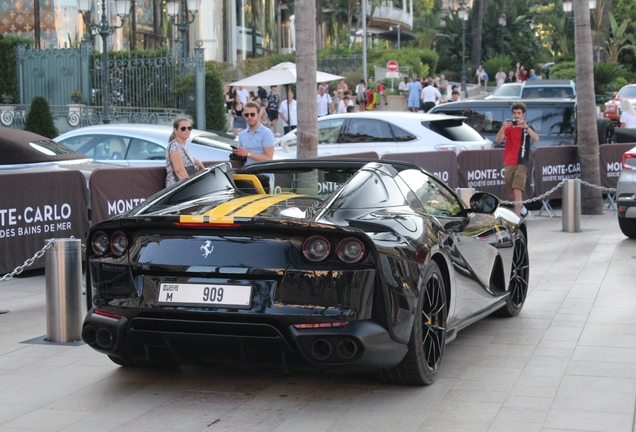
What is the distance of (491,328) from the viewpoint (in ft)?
25.8

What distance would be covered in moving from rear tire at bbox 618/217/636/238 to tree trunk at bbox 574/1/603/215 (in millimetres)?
3427

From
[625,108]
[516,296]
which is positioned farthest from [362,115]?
[625,108]

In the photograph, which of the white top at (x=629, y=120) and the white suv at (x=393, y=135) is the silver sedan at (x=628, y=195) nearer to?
the white suv at (x=393, y=135)

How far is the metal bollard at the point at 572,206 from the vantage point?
14.5m

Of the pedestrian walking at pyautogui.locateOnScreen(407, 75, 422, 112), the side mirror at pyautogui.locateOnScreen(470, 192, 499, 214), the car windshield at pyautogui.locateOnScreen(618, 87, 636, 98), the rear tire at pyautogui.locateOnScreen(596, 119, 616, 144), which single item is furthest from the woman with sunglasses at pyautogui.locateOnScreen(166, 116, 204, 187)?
the car windshield at pyautogui.locateOnScreen(618, 87, 636, 98)

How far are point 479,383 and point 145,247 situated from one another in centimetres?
220

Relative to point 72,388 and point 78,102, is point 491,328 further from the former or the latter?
point 78,102

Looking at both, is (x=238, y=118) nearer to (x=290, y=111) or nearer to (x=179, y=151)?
(x=290, y=111)

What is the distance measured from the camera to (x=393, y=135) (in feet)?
56.5

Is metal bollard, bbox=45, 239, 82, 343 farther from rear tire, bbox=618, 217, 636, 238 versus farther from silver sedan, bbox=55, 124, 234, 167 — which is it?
rear tire, bbox=618, 217, 636, 238

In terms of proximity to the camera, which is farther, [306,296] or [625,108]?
[625,108]

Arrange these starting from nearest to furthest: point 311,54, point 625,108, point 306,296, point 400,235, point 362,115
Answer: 1. point 306,296
2. point 400,235
3. point 311,54
4. point 362,115
5. point 625,108

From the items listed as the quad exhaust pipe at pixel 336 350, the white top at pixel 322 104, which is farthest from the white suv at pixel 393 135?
the white top at pixel 322 104

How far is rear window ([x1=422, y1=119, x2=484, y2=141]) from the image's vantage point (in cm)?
1716
